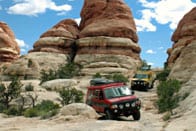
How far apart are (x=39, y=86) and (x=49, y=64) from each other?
2148 centimetres

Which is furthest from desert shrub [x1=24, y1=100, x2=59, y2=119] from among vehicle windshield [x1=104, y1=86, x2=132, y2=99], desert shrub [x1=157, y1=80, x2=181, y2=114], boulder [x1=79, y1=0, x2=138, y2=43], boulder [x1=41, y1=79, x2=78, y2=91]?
boulder [x1=79, y1=0, x2=138, y2=43]

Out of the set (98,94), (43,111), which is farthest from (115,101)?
(43,111)

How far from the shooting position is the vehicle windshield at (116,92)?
18.9 meters

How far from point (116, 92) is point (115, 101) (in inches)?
37.3

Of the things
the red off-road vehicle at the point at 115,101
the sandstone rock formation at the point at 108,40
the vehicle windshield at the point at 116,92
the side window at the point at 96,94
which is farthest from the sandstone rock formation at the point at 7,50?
the vehicle windshield at the point at 116,92

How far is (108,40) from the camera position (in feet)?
215

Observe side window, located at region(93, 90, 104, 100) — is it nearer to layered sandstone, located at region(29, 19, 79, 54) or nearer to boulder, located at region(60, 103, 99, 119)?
boulder, located at region(60, 103, 99, 119)

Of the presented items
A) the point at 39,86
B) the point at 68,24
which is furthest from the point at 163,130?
the point at 68,24

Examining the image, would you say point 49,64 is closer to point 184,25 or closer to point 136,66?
point 136,66

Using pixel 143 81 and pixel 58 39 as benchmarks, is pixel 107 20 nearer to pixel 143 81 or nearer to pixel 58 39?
pixel 58 39

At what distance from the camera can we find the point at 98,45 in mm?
65562

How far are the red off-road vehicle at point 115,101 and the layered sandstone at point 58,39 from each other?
49.1 m

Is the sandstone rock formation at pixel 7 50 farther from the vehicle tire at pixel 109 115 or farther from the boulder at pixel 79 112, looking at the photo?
the vehicle tire at pixel 109 115

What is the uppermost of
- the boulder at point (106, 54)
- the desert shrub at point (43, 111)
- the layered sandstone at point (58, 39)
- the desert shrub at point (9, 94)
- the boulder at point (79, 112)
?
the layered sandstone at point (58, 39)
